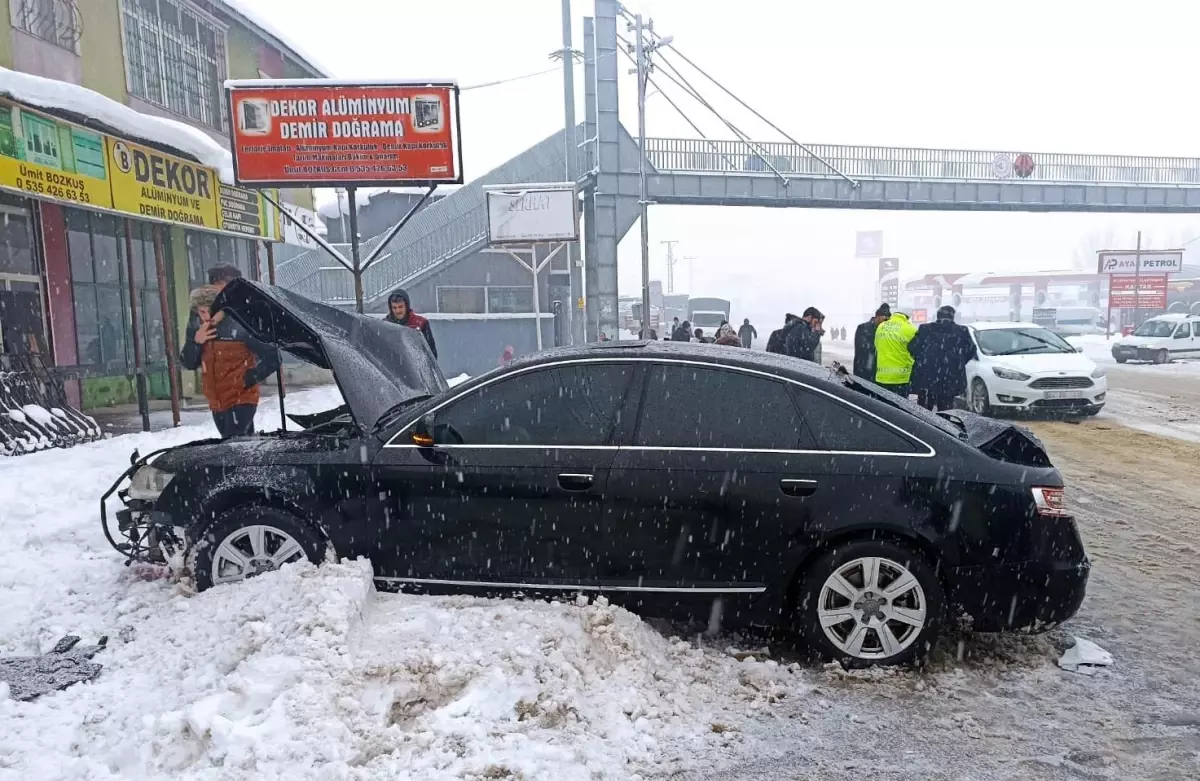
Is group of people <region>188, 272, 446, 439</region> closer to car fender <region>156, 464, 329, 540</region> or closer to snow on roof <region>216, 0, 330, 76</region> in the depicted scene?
car fender <region>156, 464, 329, 540</region>

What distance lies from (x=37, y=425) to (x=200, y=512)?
558 centimetres

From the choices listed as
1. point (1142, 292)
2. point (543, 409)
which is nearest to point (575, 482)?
point (543, 409)

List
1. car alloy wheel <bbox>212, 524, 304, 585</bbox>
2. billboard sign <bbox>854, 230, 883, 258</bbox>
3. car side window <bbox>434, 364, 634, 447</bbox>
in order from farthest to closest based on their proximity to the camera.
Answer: billboard sign <bbox>854, 230, 883, 258</bbox> → car alloy wheel <bbox>212, 524, 304, 585</bbox> → car side window <bbox>434, 364, 634, 447</bbox>

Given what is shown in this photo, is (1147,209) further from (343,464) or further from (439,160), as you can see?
(343,464)

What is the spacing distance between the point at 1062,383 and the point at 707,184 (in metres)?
15.9

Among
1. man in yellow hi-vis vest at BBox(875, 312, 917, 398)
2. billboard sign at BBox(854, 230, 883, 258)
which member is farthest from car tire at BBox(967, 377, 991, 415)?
billboard sign at BBox(854, 230, 883, 258)

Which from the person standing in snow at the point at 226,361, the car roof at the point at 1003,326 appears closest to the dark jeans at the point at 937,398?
the car roof at the point at 1003,326

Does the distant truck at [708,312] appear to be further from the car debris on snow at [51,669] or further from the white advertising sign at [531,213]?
the car debris on snow at [51,669]

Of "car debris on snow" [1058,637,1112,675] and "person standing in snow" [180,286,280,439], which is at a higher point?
"person standing in snow" [180,286,280,439]

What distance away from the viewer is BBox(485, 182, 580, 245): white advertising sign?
23.4 m

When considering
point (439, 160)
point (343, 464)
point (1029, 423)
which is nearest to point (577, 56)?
point (439, 160)

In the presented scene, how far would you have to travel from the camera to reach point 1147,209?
30969 mm

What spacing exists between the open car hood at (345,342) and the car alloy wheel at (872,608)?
2.67 metres

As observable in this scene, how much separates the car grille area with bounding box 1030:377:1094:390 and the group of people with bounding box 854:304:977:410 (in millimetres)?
2521
